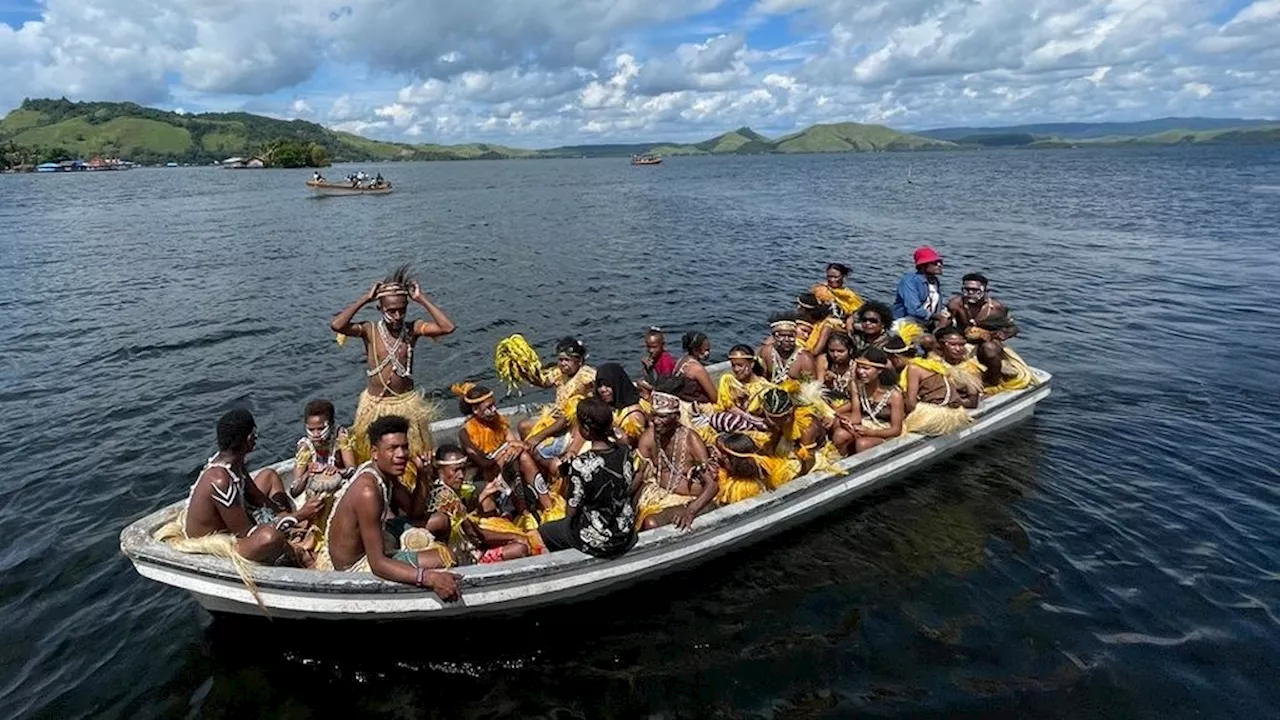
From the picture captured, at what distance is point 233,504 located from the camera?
648 cm

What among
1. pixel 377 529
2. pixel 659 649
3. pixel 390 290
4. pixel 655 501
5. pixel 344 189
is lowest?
pixel 659 649

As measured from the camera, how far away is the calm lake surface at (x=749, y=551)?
6633mm

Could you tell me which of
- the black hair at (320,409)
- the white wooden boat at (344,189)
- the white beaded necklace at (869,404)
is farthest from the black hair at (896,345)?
the white wooden boat at (344,189)

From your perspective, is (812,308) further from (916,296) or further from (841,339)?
(916,296)

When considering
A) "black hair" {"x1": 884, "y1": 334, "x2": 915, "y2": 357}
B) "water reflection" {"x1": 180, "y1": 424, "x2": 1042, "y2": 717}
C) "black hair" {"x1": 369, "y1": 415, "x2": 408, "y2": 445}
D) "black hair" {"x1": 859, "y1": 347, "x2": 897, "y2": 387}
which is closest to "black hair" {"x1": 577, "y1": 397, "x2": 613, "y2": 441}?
"black hair" {"x1": 369, "y1": 415, "x2": 408, "y2": 445}

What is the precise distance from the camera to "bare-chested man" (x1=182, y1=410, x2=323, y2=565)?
20.8 ft

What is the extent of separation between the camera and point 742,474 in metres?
8.30

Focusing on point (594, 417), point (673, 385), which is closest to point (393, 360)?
point (594, 417)

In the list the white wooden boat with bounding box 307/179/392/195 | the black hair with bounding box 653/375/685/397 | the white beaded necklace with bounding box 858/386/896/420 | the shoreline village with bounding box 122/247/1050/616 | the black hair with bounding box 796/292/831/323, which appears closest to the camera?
the shoreline village with bounding box 122/247/1050/616

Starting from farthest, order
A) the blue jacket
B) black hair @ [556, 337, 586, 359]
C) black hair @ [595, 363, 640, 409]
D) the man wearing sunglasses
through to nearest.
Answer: the blue jacket → the man wearing sunglasses → black hair @ [556, 337, 586, 359] → black hair @ [595, 363, 640, 409]

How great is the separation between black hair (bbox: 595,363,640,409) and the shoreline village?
3cm

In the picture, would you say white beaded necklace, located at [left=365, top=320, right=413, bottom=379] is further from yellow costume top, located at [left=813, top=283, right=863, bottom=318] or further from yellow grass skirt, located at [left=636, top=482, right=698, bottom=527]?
yellow costume top, located at [left=813, top=283, right=863, bottom=318]

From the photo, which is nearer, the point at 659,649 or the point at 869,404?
the point at 659,649

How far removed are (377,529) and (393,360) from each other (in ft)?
7.94
